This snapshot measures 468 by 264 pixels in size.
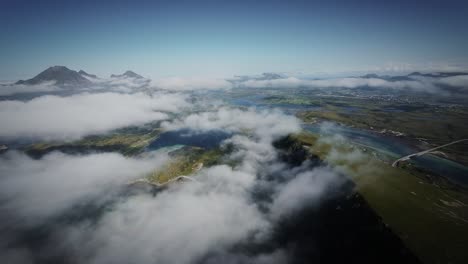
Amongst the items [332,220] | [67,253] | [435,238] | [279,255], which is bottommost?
[67,253]

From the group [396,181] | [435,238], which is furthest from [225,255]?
[396,181]

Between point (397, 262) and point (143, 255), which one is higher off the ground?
point (397, 262)

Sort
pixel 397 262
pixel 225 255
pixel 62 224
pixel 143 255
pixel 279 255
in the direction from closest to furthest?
1. pixel 397 262
2. pixel 279 255
3. pixel 225 255
4. pixel 143 255
5. pixel 62 224

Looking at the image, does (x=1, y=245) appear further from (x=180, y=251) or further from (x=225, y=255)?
(x=225, y=255)

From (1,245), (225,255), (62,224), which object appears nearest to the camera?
(225,255)

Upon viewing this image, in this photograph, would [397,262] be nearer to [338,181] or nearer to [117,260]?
[338,181]

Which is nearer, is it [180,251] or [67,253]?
[180,251]
